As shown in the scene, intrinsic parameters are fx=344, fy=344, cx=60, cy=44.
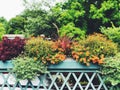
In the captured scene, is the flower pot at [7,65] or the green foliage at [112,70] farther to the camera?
the flower pot at [7,65]

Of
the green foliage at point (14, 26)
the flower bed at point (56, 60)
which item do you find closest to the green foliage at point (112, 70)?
the flower bed at point (56, 60)

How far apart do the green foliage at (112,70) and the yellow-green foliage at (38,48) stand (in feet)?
3.46

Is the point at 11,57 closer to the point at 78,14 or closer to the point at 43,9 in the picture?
the point at 78,14

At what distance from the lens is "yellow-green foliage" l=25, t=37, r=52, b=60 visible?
6164 mm

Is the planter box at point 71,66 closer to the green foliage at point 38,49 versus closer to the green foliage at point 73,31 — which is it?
the green foliage at point 38,49

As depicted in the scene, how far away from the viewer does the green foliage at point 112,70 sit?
602 centimetres

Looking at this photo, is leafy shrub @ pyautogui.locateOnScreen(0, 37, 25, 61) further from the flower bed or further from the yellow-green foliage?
the yellow-green foliage

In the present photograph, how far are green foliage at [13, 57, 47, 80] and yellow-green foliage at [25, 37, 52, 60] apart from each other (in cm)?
12

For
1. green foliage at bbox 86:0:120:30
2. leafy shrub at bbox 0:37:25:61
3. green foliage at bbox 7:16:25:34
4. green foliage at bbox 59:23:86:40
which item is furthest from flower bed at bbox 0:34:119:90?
green foliage at bbox 7:16:25:34

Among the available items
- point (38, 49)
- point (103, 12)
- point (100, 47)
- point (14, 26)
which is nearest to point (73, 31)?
point (103, 12)

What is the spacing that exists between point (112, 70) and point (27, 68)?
150 centimetres

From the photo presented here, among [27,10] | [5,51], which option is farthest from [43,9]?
[5,51]

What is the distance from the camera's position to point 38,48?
619 cm

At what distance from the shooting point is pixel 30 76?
6.08 metres
